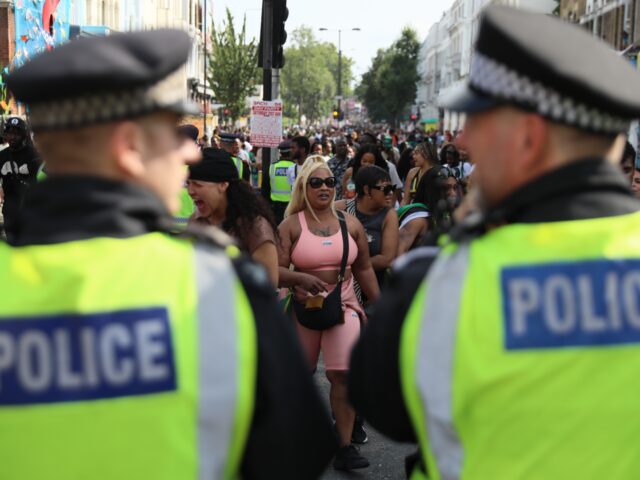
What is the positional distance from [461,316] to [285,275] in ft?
13.5

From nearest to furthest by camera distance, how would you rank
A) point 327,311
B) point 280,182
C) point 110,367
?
point 110,367, point 327,311, point 280,182

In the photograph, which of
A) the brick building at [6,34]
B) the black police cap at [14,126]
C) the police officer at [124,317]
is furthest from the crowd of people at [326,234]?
the brick building at [6,34]

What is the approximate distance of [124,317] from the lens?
1.81 metres

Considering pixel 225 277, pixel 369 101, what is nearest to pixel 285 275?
pixel 225 277

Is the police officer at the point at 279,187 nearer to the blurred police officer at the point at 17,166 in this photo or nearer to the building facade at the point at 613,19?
the blurred police officer at the point at 17,166

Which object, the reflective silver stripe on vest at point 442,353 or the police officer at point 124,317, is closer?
the police officer at point 124,317

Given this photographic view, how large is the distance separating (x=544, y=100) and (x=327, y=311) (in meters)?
4.15

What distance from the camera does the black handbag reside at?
5973 mm

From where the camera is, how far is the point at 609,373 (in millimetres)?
1905

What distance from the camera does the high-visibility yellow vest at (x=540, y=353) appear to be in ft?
6.20

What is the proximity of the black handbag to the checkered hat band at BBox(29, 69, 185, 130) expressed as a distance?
4143 mm

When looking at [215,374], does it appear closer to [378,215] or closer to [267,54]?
[378,215]

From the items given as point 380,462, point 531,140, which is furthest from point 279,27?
point 531,140

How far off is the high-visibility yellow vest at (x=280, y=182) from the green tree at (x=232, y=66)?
48454 mm
